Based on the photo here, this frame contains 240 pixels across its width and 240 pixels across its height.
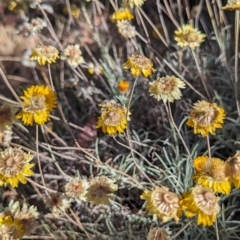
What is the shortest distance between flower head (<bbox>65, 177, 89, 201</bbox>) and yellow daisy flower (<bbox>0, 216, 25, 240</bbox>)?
0.16 metres

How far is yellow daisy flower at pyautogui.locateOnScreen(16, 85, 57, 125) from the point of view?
4.26 ft

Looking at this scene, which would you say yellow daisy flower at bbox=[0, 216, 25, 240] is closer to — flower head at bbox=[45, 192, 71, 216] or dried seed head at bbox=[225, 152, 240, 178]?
flower head at bbox=[45, 192, 71, 216]

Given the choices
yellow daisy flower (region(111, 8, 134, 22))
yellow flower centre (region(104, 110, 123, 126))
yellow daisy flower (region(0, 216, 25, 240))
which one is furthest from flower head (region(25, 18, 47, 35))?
yellow daisy flower (region(0, 216, 25, 240))

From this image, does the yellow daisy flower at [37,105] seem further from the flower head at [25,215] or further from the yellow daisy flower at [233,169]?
Answer: the yellow daisy flower at [233,169]

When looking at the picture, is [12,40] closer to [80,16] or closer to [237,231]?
[80,16]

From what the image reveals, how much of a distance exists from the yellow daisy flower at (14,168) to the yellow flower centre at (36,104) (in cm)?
12

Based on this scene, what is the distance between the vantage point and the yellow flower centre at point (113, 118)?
1268mm

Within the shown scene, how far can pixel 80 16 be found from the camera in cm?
216

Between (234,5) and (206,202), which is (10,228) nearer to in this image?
(206,202)

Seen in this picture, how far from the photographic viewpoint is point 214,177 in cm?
112

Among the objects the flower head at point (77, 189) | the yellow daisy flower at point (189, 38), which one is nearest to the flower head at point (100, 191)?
the flower head at point (77, 189)

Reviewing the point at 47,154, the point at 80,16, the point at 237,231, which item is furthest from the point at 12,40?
the point at 237,231

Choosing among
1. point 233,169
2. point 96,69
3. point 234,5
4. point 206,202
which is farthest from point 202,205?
point 96,69

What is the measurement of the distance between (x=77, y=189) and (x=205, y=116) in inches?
15.2
